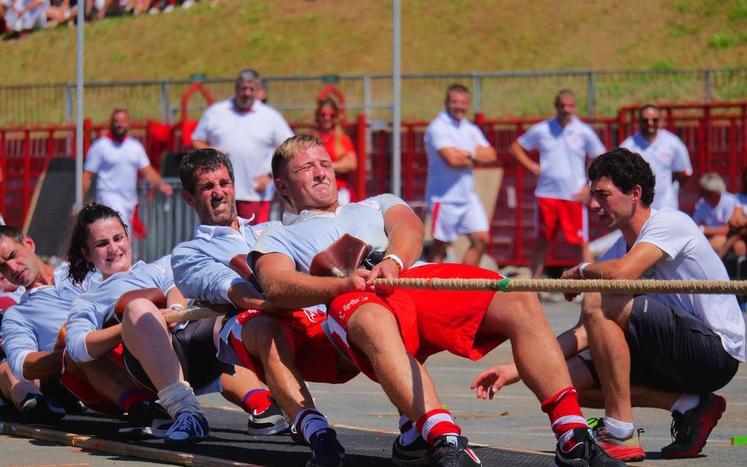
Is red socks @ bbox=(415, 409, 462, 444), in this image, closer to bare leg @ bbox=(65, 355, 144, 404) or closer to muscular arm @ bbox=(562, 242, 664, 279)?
muscular arm @ bbox=(562, 242, 664, 279)

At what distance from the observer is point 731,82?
1108 inches

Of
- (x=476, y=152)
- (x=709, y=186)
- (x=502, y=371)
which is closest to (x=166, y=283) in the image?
(x=502, y=371)

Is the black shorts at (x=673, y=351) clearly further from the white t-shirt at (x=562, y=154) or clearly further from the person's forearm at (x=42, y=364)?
the white t-shirt at (x=562, y=154)

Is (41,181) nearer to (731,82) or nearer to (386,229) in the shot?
(731,82)

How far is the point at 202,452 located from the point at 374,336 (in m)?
1.41

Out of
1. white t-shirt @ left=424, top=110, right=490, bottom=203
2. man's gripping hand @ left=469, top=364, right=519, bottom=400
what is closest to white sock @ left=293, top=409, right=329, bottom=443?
man's gripping hand @ left=469, top=364, right=519, bottom=400

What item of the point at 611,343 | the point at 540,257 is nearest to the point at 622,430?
the point at 611,343

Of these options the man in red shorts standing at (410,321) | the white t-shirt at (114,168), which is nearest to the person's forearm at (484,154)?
the white t-shirt at (114,168)

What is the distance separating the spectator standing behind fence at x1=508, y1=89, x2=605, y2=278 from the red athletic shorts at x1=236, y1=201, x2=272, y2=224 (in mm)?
3110

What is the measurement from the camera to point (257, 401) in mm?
7391

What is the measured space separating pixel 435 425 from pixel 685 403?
1567 mm

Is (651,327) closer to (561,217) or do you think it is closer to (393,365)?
(393,365)

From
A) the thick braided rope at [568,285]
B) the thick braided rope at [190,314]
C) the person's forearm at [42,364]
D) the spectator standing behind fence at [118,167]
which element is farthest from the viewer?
the spectator standing behind fence at [118,167]

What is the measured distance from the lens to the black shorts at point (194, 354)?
714 cm
